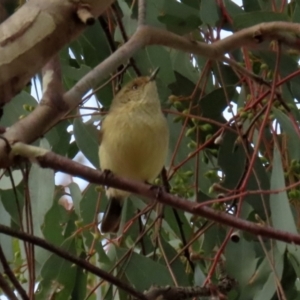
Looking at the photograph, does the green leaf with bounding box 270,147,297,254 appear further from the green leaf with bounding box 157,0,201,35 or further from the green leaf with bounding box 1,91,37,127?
the green leaf with bounding box 1,91,37,127

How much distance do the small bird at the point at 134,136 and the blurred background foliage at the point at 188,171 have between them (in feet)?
0.16

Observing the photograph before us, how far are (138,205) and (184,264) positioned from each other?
24 centimetres

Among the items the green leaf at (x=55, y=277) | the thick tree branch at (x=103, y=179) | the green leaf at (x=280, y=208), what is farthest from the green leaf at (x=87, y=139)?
the thick tree branch at (x=103, y=179)

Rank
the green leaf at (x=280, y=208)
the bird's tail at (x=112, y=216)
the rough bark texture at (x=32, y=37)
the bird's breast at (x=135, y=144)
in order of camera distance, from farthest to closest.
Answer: the bird's tail at (x=112, y=216)
the bird's breast at (x=135, y=144)
the green leaf at (x=280, y=208)
the rough bark texture at (x=32, y=37)

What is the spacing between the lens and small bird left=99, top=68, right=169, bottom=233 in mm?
2021

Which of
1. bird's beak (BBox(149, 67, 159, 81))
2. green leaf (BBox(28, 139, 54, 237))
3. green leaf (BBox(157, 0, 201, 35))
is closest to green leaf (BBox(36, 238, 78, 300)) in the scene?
green leaf (BBox(28, 139, 54, 237))

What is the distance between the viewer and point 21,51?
1031 mm

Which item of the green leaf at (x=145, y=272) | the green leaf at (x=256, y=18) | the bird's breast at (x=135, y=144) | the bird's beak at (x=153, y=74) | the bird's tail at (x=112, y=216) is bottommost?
the green leaf at (x=145, y=272)

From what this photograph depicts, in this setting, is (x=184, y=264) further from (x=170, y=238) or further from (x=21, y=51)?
(x=21, y=51)

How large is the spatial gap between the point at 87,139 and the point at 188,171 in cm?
30

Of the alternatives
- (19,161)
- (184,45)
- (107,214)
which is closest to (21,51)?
(19,161)

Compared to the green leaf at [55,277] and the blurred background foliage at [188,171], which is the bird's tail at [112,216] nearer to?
the blurred background foliage at [188,171]

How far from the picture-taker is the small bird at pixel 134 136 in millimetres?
2021

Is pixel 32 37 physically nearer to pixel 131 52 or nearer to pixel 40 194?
pixel 131 52
